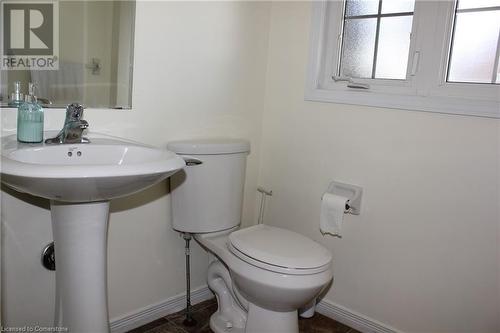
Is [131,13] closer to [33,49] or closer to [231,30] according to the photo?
[33,49]

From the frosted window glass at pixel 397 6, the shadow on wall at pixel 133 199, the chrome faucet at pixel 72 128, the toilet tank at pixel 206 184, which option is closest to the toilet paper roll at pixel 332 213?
the toilet tank at pixel 206 184

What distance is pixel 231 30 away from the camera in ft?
6.42

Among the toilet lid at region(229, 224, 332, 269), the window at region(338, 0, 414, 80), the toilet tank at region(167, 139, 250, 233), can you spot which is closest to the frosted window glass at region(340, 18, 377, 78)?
the window at region(338, 0, 414, 80)

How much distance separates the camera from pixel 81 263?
4.32 ft

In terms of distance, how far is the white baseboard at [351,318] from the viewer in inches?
73.6

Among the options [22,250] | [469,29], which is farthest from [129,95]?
[469,29]

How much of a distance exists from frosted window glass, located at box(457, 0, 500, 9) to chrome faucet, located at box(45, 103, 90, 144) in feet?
4.72

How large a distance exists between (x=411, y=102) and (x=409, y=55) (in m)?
0.22

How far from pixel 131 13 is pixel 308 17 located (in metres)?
0.83

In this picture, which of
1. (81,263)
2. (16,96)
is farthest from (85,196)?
(16,96)

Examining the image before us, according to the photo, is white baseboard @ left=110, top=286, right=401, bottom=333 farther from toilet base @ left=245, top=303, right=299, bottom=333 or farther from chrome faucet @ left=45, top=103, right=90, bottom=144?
chrome faucet @ left=45, top=103, right=90, bottom=144

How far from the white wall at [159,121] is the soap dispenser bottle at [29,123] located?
0.39ft

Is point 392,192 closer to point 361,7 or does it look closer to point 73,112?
point 361,7

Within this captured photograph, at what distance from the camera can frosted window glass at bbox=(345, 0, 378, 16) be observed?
1.90 meters
